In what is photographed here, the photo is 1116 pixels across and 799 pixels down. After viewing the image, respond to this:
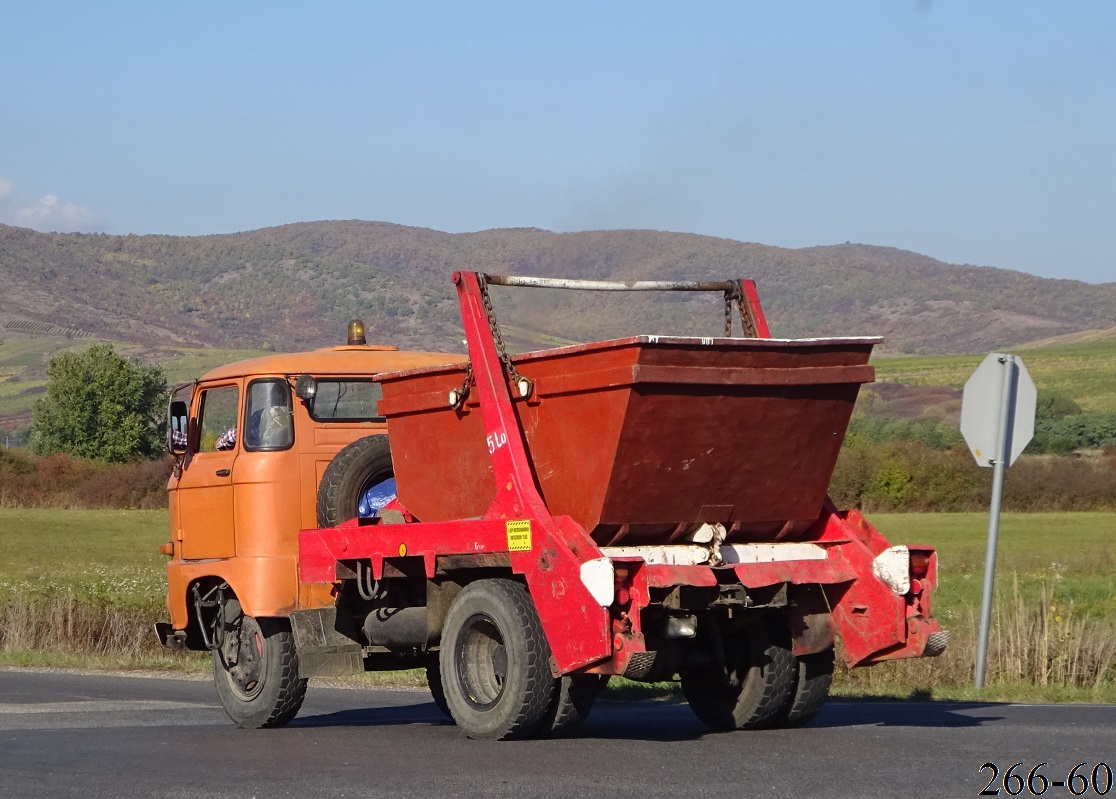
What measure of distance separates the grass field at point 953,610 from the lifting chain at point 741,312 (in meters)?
4.05

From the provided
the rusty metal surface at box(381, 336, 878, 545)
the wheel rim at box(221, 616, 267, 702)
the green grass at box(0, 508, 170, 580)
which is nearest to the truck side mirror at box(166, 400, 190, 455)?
the wheel rim at box(221, 616, 267, 702)

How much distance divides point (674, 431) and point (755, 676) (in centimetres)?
179

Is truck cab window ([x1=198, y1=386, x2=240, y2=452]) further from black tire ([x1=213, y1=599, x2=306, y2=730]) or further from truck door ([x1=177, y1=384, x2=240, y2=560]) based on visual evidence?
black tire ([x1=213, y1=599, x2=306, y2=730])

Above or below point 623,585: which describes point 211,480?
above

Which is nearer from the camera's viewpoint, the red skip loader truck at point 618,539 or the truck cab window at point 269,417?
the red skip loader truck at point 618,539

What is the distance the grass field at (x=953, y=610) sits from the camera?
13711mm

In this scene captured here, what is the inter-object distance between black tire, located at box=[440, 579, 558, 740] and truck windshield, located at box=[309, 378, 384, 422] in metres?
2.32

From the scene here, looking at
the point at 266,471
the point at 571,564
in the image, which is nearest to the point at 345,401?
the point at 266,471

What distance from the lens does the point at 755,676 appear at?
949 cm

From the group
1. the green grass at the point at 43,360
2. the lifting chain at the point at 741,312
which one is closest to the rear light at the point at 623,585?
the lifting chain at the point at 741,312

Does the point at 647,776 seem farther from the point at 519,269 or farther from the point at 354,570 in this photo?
the point at 519,269

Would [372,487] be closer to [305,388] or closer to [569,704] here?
[305,388]

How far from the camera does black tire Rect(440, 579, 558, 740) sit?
8.58 meters

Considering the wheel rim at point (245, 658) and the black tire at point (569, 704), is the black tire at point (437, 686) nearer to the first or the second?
the wheel rim at point (245, 658)
